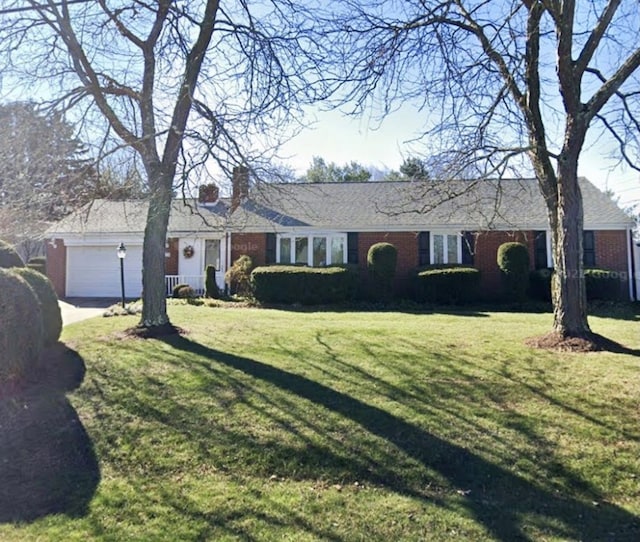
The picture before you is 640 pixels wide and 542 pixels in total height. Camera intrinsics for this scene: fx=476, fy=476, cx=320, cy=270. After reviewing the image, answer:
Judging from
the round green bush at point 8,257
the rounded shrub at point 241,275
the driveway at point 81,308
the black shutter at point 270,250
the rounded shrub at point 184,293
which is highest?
the black shutter at point 270,250

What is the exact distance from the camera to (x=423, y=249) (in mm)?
17562

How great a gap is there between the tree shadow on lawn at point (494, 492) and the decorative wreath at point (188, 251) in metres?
14.9

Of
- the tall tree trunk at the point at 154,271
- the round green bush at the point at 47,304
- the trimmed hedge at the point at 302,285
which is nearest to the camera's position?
the round green bush at the point at 47,304

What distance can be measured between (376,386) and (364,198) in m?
14.5

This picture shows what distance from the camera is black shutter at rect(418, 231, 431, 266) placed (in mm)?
17500

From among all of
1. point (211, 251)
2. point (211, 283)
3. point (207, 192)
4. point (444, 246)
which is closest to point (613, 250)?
point (444, 246)

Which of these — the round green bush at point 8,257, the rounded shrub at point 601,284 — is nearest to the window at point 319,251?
the rounded shrub at point 601,284

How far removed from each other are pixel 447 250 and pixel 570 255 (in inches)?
372

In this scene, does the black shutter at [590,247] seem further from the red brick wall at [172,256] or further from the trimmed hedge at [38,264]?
the trimmed hedge at [38,264]

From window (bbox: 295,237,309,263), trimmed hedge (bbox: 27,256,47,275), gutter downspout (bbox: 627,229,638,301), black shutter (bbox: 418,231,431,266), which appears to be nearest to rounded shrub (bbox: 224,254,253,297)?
window (bbox: 295,237,309,263)

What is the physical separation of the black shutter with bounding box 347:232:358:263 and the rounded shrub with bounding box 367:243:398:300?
1449 mm

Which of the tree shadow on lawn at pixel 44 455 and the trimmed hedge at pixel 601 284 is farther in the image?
the trimmed hedge at pixel 601 284

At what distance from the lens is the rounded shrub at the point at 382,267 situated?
16.1 m

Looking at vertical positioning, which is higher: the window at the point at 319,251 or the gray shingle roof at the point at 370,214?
the gray shingle roof at the point at 370,214
